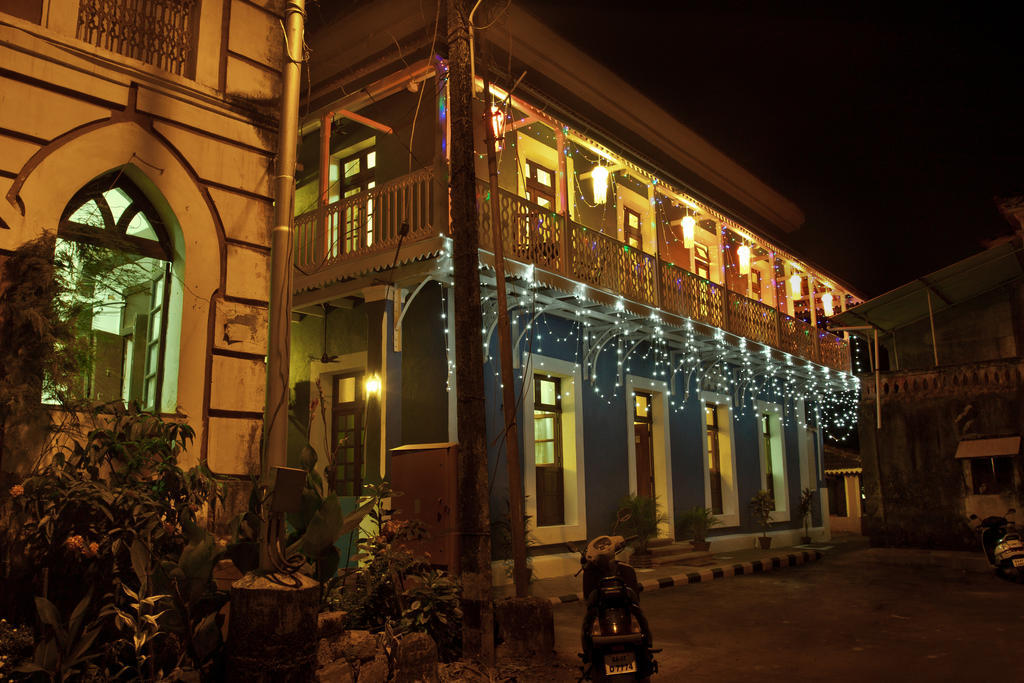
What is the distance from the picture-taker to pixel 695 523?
1466 centimetres

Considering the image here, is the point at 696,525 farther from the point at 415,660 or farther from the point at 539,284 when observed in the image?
the point at 415,660

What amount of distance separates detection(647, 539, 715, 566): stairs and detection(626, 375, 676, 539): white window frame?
0.32 meters

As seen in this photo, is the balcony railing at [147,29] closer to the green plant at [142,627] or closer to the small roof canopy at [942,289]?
the green plant at [142,627]

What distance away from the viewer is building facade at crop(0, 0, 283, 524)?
5.49 metres

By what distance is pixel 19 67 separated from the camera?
5.43 metres

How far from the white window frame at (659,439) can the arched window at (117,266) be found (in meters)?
9.04

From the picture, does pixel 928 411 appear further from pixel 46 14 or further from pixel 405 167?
pixel 46 14

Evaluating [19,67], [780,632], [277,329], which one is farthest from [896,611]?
[19,67]

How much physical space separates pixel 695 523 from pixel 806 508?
203 inches

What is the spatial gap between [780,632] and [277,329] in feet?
19.9

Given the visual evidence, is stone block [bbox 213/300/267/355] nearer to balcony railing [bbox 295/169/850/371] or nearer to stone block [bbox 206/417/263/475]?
stone block [bbox 206/417/263/475]

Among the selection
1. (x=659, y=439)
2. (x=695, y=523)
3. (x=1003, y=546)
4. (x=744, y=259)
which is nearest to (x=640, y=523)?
(x=695, y=523)

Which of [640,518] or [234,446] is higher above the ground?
[234,446]

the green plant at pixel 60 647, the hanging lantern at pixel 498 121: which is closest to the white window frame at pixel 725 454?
the hanging lantern at pixel 498 121
